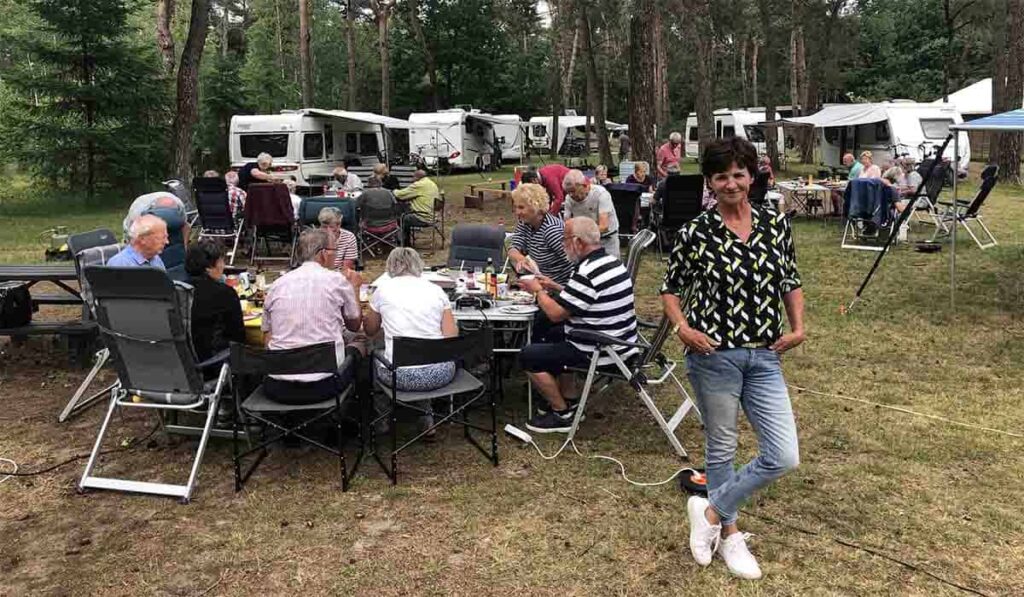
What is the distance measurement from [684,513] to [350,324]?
1.74 metres

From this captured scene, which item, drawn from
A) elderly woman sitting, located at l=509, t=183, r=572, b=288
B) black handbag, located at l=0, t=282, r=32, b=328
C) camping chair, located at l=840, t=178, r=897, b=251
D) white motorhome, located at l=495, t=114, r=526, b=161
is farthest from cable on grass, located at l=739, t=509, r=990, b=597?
white motorhome, located at l=495, t=114, r=526, b=161

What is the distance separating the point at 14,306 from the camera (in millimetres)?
4949

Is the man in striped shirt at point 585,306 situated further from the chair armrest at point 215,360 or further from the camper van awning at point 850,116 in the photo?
the camper van awning at point 850,116

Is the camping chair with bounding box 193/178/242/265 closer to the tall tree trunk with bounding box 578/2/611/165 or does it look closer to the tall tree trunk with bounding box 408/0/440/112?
the tall tree trunk with bounding box 578/2/611/165

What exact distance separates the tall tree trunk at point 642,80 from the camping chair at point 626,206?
14.1 ft

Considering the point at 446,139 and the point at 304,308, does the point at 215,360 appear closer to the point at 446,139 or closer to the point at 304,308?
the point at 304,308

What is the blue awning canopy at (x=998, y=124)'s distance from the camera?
18.3 feet

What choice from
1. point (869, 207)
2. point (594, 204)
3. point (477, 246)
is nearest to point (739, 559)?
point (477, 246)

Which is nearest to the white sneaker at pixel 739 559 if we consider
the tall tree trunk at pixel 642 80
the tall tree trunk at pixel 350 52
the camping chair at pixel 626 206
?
the camping chair at pixel 626 206

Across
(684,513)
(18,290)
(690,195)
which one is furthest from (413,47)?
(684,513)

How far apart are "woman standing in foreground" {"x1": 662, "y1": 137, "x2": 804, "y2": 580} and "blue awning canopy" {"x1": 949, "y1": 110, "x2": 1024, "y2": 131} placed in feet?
13.2

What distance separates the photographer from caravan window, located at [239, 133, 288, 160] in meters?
16.5

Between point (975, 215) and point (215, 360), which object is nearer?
point (215, 360)

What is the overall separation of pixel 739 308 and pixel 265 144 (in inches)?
616
